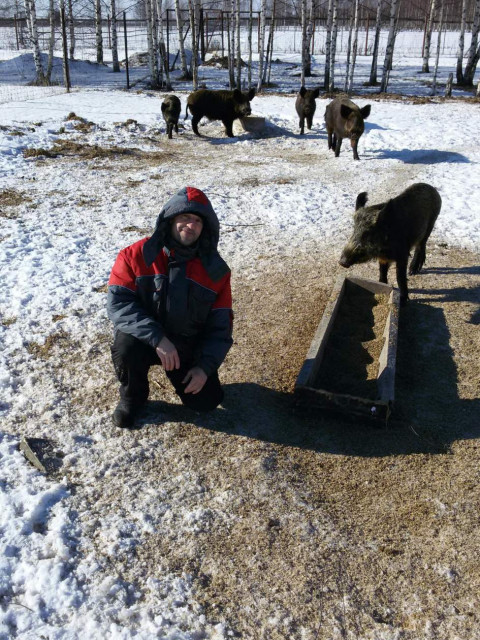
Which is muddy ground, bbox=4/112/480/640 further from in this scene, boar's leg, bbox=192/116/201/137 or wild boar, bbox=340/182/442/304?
boar's leg, bbox=192/116/201/137

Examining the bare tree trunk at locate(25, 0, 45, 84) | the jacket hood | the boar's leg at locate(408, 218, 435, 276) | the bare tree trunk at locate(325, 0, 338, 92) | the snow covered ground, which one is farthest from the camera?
the bare tree trunk at locate(25, 0, 45, 84)

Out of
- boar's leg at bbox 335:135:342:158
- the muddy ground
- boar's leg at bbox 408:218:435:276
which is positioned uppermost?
boar's leg at bbox 335:135:342:158

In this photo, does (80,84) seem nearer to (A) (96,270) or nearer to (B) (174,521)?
(A) (96,270)

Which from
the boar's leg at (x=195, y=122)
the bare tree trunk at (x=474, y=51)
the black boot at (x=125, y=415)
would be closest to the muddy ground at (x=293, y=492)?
the black boot at (x=125, y=415)

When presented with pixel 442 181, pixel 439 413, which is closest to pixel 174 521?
pixel 439 413

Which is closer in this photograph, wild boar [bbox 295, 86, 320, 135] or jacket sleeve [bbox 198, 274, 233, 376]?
jacket sleeve [bbox 198, 274, 233, 376]

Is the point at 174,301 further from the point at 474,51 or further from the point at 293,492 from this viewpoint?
the point at 474,51

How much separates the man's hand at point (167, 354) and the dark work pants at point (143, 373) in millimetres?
212

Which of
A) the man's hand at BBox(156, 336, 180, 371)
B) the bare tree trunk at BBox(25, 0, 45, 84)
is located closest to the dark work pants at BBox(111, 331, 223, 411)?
the man's hand at BBox(156, 336, 180, 371)

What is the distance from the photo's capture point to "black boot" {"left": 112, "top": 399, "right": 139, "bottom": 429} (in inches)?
140

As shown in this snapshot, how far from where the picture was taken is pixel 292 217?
780cm

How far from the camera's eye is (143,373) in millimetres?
3520

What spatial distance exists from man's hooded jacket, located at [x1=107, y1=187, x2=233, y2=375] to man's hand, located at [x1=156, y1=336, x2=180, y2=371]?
0.03m

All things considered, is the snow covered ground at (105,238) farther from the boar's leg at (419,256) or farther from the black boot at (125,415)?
the boar's leg at (419,256)
